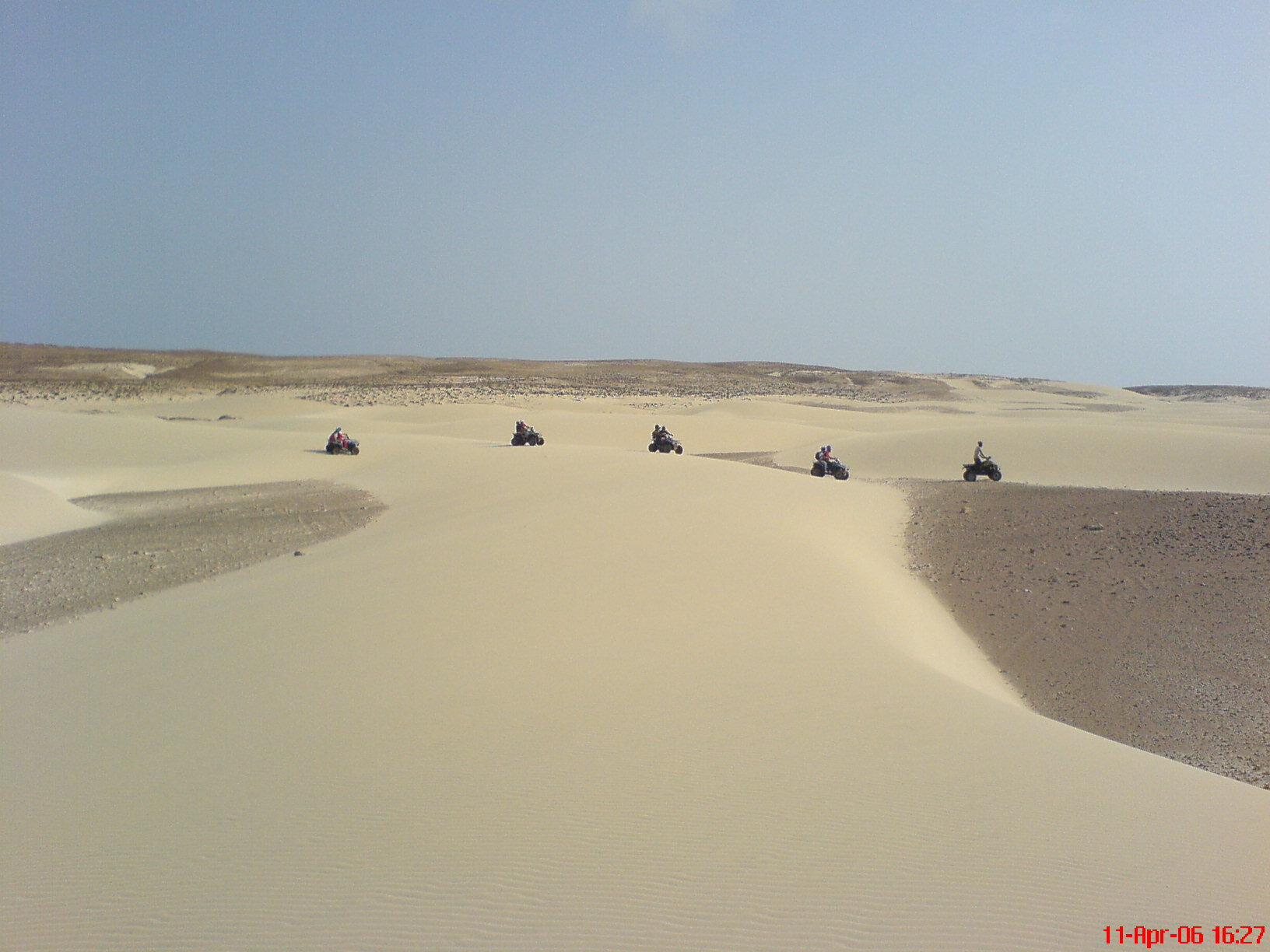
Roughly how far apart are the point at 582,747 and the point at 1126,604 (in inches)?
358

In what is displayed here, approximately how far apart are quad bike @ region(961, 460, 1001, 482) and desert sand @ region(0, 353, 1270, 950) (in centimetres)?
477

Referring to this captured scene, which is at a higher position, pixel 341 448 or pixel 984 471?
pixel 984 471

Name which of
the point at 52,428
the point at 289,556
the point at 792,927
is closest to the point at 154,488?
the point at 289,556

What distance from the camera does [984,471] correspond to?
69.2 ft

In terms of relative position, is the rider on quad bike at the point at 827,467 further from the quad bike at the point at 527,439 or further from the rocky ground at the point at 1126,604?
the quad bike at the point at 527,439

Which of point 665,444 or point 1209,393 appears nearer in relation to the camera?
point 665,444

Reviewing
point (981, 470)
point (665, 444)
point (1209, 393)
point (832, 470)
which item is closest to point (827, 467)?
point (832, 470)

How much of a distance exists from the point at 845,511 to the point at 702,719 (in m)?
11.0

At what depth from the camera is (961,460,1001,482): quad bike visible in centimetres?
2103
